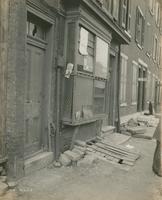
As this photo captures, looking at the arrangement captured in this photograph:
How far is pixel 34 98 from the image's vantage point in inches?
249

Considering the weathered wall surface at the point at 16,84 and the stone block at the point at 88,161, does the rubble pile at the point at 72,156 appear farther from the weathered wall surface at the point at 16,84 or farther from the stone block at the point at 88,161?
the weathered wall surface at the point at 16,84

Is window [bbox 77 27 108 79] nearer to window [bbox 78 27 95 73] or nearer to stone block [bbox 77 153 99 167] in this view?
window [bbox 78 27 95 73]

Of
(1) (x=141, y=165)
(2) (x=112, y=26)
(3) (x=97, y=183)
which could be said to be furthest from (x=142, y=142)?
(3) (x=97, y=183)

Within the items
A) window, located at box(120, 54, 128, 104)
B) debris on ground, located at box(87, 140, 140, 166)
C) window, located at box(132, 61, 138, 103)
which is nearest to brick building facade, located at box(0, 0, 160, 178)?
debris on ground, located at box(87, 140, 140, 166)

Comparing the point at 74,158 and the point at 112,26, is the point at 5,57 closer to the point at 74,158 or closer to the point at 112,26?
the point at 74,158

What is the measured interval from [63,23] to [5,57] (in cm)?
234

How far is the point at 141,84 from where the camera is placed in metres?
19.6

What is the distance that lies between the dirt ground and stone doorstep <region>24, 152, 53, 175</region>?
0.39 feet

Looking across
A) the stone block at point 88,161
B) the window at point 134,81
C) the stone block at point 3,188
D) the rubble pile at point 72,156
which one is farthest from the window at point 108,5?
the stone block at point 3,188

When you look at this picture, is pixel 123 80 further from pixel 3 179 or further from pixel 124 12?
pixel 3 179

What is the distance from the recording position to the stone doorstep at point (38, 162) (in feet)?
18.9

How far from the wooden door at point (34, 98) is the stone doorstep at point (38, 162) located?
19 cm

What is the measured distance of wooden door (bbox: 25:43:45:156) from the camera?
19.9ft

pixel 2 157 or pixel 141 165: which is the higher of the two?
pixel 2 157
